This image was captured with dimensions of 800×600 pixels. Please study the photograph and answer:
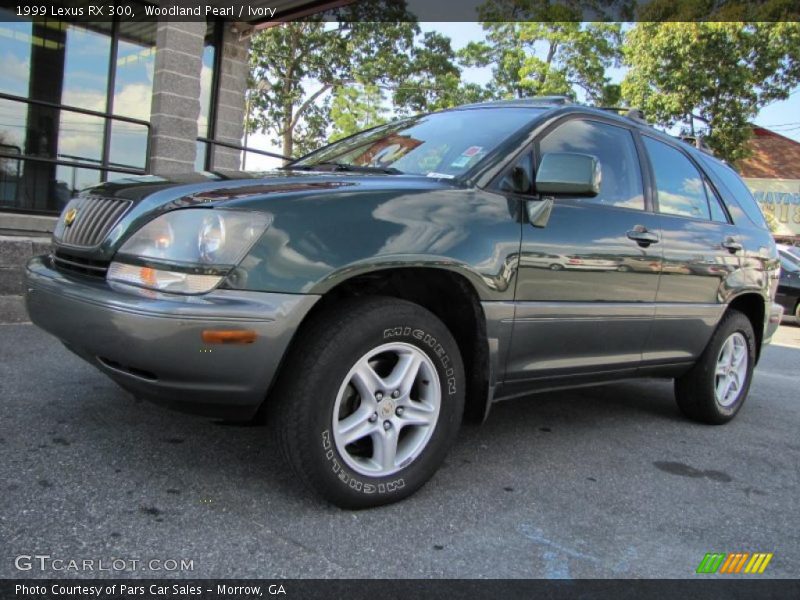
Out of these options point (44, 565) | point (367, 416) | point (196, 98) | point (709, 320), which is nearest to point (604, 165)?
point (709, 320)

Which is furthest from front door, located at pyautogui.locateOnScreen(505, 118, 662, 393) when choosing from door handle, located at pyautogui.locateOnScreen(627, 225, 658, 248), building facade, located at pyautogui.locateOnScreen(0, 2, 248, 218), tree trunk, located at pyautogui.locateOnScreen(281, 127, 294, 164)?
tree trunk, located at pyautogui.locateOnScreen(281, 127, 294, 164)

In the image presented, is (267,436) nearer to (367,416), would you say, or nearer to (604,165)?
(367,416)

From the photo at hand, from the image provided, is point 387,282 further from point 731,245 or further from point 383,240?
point 731,245

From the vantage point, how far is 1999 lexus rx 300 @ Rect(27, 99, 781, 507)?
2279mm

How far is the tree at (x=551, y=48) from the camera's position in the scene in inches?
1054

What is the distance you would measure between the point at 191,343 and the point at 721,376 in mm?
3625

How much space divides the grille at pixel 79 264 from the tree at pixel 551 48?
25454 mm

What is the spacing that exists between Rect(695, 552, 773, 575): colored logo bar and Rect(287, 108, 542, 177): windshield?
1831mm

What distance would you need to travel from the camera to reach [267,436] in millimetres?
3285

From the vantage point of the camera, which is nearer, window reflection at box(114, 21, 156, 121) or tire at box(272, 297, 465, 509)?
tire at box(272, 297, 465, 509)

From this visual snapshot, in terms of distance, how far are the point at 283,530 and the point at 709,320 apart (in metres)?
3.04

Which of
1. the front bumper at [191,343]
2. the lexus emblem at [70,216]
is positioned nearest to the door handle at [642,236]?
the front bumper at [191,343]

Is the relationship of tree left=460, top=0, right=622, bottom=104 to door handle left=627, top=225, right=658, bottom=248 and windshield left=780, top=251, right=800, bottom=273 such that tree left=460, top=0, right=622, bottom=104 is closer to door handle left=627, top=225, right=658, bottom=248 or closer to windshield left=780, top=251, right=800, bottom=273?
windshield left=780, top=251, right=800, bottom=273

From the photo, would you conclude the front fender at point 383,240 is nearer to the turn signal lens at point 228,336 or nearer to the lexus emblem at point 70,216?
the turn signal lens at point 228,336
